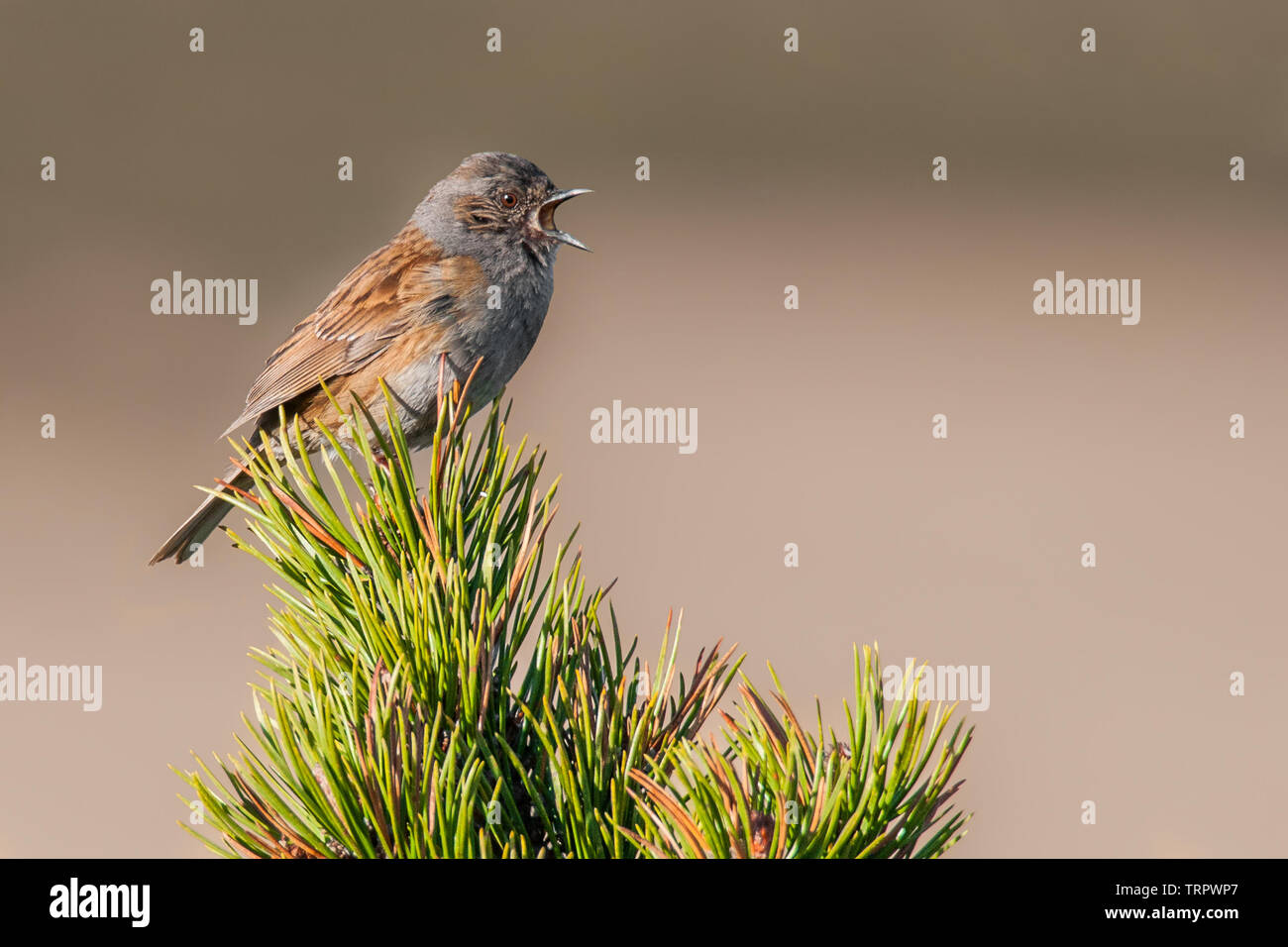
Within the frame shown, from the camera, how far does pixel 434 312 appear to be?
1.64 m

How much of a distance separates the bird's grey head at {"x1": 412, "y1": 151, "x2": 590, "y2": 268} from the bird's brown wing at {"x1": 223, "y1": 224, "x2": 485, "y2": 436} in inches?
2.2

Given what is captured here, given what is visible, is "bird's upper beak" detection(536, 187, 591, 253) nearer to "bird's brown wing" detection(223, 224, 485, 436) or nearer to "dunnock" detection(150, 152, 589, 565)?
"dunnock" detection(150, 152, 589, 565)

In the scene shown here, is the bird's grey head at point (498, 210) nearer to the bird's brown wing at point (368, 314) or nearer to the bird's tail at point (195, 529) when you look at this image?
the bird's brown wing at point (368, 314)

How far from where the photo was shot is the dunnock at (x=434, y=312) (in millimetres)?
1621

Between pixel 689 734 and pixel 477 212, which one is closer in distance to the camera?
pixel 689 734

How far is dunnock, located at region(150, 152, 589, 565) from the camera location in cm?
162

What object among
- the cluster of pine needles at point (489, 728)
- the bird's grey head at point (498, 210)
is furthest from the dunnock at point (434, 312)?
the cluster of pine needles at point (489, 728)

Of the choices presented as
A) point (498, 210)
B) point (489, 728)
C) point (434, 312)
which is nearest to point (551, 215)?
point (498, 210)

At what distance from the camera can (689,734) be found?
0.80 metres
